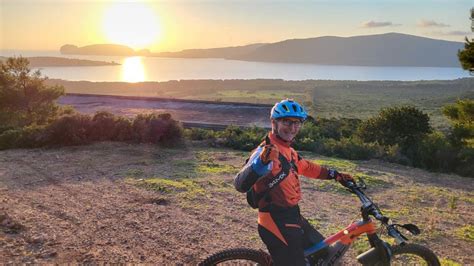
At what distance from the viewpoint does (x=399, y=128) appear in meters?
20.0

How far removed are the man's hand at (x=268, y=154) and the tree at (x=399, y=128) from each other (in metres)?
16.8

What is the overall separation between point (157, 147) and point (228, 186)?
22.2ft

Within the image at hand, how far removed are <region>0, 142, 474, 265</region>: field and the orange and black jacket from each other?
2928mm

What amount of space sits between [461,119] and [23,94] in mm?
25787

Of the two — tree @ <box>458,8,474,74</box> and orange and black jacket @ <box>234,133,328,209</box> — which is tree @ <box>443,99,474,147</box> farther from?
orange and black jacket @ <box>234,133,328,209</box>

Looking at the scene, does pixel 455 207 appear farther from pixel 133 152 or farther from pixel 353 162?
pixel 133 152

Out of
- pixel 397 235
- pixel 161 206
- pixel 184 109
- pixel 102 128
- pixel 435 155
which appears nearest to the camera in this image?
pixel 397 235

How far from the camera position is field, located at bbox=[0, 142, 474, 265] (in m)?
7.16

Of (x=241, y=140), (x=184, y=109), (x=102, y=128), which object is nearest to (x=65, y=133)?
(x=102, y=128)

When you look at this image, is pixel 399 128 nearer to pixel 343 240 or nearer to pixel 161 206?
pixel 161 206

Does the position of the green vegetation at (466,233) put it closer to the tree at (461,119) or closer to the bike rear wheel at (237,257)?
the bike rear wheel at (237,257)

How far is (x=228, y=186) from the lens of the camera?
11.7 m

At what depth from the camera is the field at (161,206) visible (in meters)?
7.16

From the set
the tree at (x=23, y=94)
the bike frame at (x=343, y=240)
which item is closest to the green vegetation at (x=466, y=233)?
the bike frame at (x=343, y=240)
